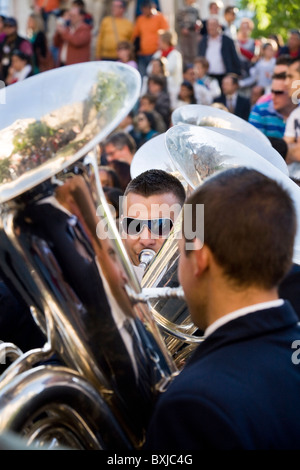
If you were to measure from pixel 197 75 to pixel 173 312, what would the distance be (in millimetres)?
6728

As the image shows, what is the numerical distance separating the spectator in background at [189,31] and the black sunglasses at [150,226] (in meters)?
7.72

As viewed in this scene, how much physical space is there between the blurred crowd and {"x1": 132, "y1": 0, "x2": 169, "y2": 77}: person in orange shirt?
14 mm

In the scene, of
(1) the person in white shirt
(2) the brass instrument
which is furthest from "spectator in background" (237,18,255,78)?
(2) the brass instrument

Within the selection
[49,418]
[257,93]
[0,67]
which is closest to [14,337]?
[49,418]

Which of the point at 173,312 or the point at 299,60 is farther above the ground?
the point at 173,312

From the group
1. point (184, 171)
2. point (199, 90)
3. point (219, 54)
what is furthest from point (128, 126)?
point (184, 171)

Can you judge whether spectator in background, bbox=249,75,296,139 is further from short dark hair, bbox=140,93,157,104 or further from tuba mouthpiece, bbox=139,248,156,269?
tuba mouthpiece, bbox=139,248,156,269

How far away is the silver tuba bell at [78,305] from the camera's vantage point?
5.43ft

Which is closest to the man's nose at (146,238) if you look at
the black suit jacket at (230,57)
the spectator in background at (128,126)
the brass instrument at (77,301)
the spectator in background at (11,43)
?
the brass instrument at (77,301)

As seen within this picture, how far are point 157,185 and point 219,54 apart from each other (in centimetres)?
653

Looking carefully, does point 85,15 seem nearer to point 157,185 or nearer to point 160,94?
point 160,94

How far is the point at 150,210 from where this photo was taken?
9.64ft
